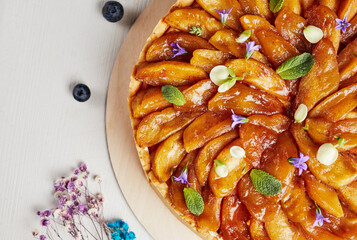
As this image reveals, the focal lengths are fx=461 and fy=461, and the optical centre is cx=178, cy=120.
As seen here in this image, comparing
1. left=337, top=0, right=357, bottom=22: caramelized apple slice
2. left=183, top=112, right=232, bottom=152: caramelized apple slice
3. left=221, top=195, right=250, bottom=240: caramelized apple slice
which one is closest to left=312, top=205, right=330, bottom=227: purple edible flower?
left=221, top=195, right=250, bottom=240: caramelized apple slice

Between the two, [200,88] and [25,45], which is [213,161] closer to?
[200,88]

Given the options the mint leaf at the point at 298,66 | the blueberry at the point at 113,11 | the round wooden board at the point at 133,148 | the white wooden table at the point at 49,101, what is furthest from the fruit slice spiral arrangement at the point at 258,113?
the white wooden table at the point at 49,101

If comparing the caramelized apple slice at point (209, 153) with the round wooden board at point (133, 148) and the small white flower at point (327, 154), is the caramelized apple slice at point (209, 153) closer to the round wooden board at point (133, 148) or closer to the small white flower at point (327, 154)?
the small white flower at point (327, 154)

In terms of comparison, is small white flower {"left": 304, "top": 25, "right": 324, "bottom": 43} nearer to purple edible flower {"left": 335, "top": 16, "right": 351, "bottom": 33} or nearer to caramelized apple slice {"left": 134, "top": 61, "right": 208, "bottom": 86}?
purple edible flower {"left": 335, "top": 16, "right": 351, "bottom": 33}

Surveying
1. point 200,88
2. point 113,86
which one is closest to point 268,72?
point 200,88

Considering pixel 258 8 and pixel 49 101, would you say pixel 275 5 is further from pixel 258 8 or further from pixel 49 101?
pixel 49 101

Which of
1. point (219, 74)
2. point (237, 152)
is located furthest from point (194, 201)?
point (219, 74)
